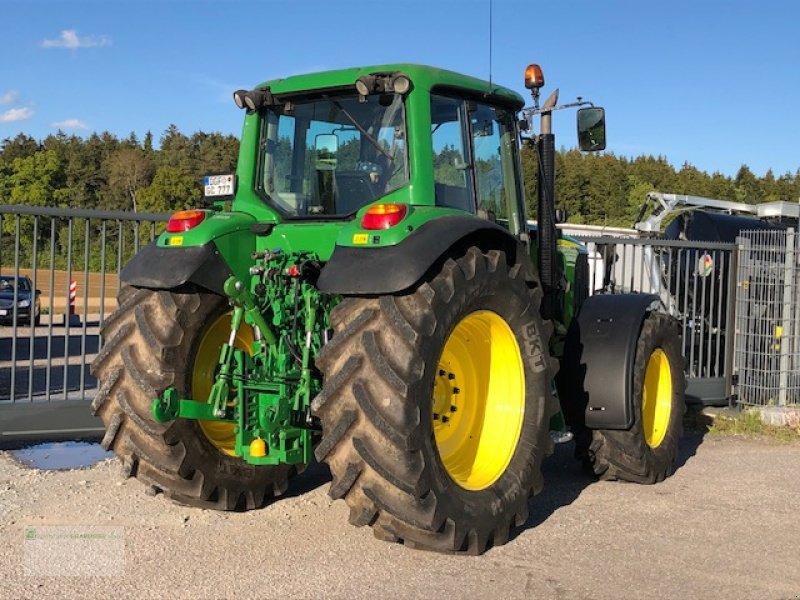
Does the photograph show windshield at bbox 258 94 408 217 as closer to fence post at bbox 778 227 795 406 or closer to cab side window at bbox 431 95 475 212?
cab side window at bbox 431 95 475 212

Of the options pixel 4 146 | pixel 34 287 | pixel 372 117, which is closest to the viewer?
pixel 372 117

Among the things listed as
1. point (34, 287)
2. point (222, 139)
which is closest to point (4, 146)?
point (222, 139)

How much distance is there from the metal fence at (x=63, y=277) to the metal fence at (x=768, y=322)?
6.33 metres

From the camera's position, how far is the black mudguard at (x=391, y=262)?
12.8 feet

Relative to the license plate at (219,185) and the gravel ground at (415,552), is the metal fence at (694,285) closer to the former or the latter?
the gravel ground at (415,552)

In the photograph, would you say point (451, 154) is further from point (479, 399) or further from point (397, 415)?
point (397, 415)

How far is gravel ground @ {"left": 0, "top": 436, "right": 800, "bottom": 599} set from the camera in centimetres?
395

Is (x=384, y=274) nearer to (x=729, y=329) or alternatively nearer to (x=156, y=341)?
(x=156, y=341)

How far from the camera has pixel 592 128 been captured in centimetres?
571

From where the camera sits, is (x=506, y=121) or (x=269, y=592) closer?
(x=269, y=592)

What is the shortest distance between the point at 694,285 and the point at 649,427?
3496 millimetres

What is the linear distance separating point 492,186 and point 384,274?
1853mm

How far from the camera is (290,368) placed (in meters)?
4.55

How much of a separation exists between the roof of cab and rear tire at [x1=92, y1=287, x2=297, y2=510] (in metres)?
1.37
